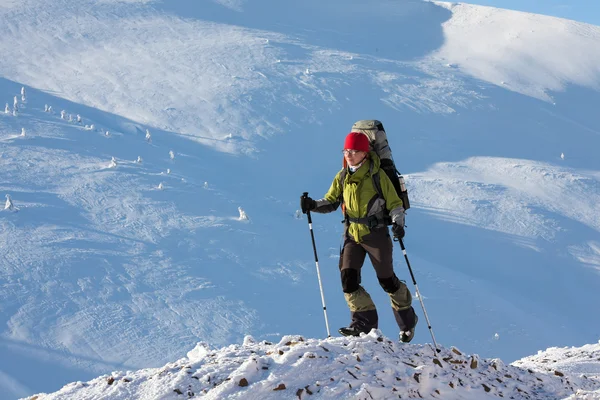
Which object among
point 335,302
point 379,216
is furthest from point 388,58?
point 379,216

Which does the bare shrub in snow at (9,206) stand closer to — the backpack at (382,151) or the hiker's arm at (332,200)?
the hiker's arm at (332,200)

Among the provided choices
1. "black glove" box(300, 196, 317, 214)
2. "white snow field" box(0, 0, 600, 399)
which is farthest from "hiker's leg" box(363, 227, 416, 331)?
"white snow field" box(0, 0, 600, 399)

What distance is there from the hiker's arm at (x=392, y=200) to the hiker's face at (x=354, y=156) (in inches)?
9.6

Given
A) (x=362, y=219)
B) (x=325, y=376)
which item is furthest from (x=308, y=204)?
(x=325, y=376)

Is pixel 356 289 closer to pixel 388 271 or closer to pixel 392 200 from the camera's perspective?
pixel 388 271

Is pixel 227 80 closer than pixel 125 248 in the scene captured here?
No

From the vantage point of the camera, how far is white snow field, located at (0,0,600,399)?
11.2m

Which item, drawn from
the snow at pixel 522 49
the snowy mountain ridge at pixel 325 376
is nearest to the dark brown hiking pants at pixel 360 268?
the snowy mountain ridge at pixel 325 376

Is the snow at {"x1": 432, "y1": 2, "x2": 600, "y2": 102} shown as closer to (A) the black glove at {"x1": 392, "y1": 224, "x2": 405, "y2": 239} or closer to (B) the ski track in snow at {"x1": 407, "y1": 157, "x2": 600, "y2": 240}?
(B) the ski track in snow at {"x1": 407, "y1": 157, "x2": 600, "y2": 240}

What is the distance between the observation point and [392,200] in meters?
6.16

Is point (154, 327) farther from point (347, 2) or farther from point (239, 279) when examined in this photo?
point (347, 2)

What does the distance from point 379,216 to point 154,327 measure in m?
6.98

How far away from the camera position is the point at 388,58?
3425cm

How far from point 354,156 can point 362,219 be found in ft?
1.96
